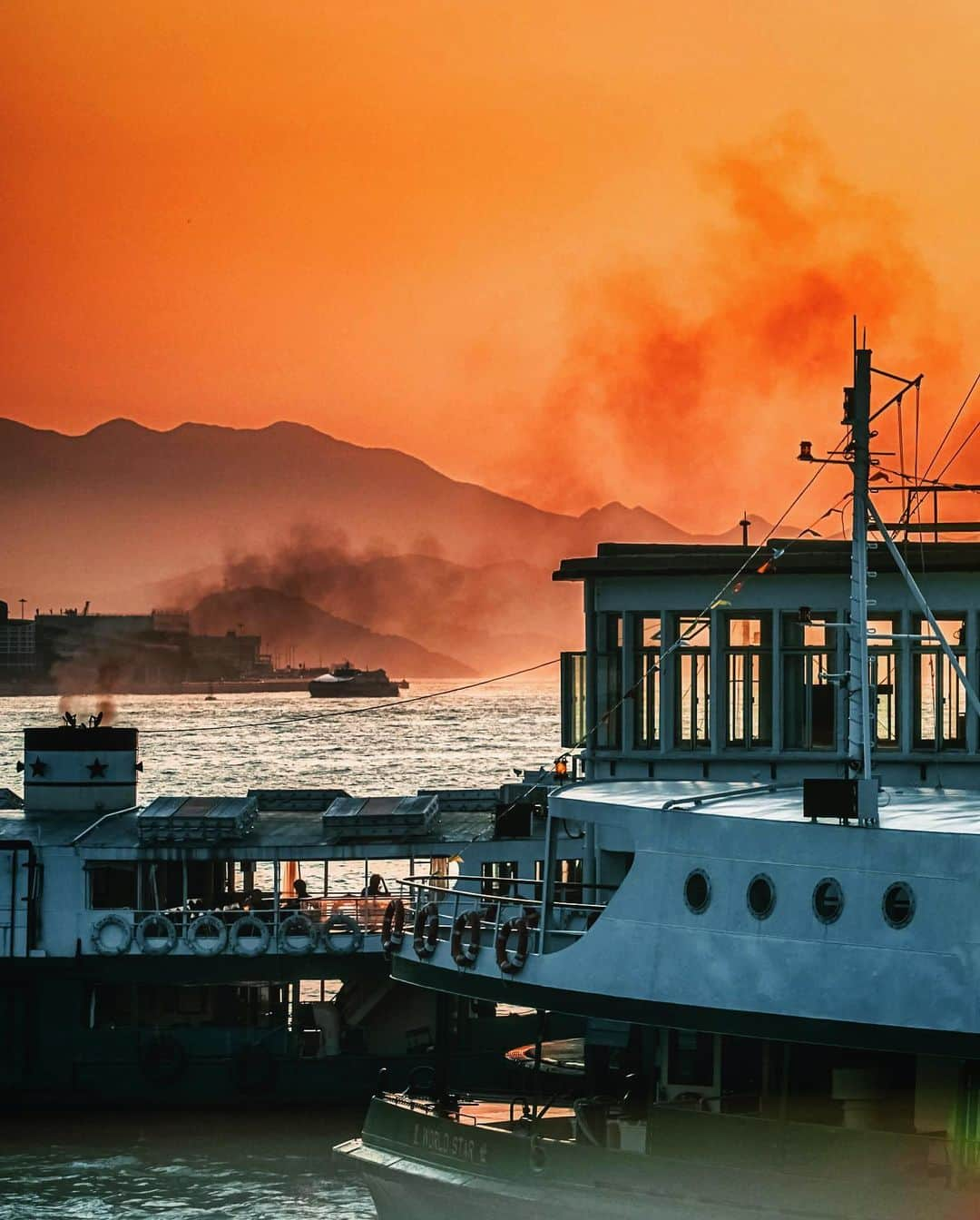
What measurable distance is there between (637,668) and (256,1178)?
1198 centimetres

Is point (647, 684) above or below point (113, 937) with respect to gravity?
above

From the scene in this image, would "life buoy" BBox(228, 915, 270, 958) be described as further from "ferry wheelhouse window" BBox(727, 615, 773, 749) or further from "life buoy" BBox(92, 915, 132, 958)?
"ferry wheelhouse window" BBox(727, 615, 773, 749)

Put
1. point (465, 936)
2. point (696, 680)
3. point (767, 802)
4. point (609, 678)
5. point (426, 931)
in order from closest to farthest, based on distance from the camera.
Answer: point (767, 802), point (465, 936), point (426, 931), point (696, 680), point (609, 678)

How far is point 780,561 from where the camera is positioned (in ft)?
142

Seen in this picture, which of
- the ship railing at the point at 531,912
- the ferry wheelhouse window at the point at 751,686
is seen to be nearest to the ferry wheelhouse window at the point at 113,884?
the ferry wheelhouse window at the point at 751,686

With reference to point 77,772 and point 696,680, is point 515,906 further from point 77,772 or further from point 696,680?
point 77,772

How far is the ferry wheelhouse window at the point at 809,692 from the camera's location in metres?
43.1

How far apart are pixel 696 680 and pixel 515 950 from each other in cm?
1399

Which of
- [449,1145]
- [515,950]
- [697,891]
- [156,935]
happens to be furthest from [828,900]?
[156,935]

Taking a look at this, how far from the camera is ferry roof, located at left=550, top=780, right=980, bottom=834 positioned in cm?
2852

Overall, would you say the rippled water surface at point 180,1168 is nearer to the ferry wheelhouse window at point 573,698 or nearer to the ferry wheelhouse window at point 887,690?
the ferry wheelhouse window at point 573,698

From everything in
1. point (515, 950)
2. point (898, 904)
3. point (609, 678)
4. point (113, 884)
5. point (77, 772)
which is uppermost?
point (609, 678)

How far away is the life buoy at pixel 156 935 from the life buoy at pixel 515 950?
16.0 meters

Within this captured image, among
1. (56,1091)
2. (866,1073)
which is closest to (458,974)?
(866,1073)
